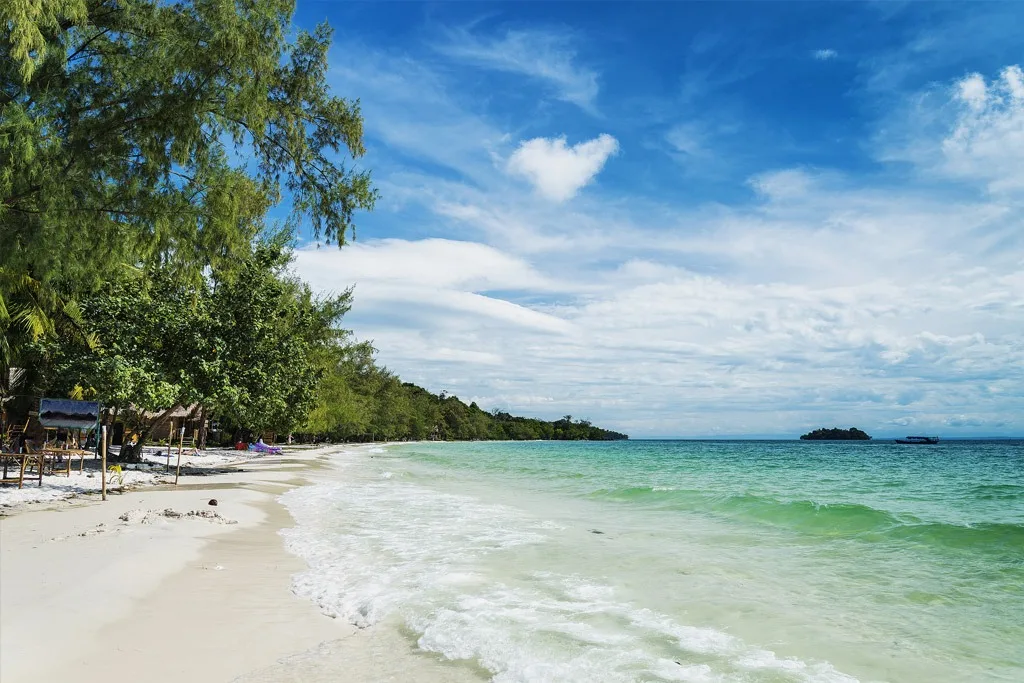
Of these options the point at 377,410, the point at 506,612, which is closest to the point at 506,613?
the point at 506,612

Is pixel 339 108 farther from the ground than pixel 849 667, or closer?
farther from the ground

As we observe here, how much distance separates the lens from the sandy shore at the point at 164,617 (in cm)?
482

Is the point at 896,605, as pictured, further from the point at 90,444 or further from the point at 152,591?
the point at 90,444

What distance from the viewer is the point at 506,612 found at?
7012mm

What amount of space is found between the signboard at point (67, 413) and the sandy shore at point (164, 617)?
26.5ft

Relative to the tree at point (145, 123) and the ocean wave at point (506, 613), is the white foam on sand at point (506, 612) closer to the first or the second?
the ocean wave at point (506, 613)

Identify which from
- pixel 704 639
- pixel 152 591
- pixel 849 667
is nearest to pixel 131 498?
pixel 152 591

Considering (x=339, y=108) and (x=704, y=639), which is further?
(x=339, y=108)

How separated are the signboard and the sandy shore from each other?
26.5ft

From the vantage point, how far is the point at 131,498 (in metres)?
14.2

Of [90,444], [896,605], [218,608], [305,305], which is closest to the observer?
[218,608]

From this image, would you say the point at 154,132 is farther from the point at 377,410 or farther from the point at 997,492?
the point at 377,410

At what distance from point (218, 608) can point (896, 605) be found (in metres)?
8.41

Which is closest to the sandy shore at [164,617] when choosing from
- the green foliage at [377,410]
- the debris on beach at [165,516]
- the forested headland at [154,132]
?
the debris on beach at [165,516]
